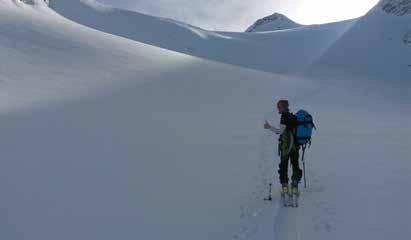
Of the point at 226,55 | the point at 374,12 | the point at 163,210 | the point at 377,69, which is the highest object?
the point at 374,12

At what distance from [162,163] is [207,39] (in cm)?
6799

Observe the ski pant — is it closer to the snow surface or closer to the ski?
the ski

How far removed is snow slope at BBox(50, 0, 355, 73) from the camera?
64806 mm

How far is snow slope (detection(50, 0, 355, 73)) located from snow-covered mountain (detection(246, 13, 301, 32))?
201 ft

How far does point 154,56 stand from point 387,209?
2575cm

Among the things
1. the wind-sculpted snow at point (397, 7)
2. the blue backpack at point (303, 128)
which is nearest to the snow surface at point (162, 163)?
the blue backpack at point (303, 128)

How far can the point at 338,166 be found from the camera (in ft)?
33.9

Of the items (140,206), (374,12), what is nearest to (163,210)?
(140,206)

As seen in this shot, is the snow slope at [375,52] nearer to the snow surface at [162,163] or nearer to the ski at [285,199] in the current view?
the snow surface at [162,163]

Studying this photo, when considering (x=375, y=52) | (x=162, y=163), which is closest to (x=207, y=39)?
(x=375, y=52)

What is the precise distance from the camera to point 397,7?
228 ft

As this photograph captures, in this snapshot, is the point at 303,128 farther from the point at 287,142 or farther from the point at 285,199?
the point at 285,199

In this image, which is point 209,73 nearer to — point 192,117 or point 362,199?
point 192,117

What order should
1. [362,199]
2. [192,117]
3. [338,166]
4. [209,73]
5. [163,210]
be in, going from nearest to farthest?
[163,210] → [362,199] → [338,166] → [192,117] → [209,73]
